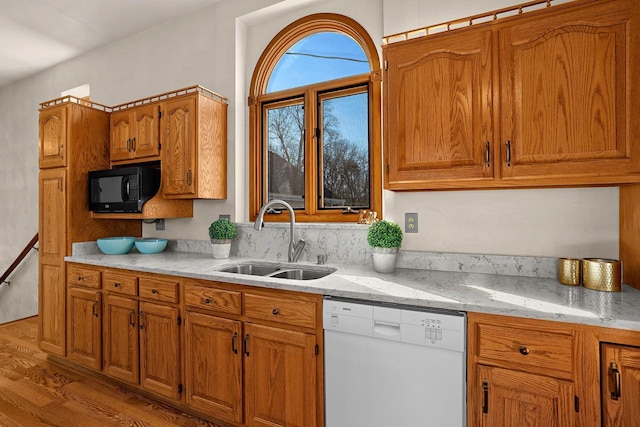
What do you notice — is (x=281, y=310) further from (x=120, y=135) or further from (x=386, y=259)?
(x=120, y=135)

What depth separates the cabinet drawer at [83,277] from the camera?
243cm

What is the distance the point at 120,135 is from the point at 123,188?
1.92 feet

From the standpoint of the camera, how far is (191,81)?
296 cm

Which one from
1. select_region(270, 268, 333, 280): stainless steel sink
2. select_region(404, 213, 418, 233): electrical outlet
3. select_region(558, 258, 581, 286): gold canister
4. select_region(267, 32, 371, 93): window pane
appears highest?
select_region(267, 32, 371, 93): window pane

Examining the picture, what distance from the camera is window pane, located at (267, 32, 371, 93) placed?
7.97 ft

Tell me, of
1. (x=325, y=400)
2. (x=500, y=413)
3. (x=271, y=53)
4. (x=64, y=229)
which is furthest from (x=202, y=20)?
(x=500, y=413)

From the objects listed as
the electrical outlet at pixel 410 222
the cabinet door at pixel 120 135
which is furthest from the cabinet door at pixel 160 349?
the electrical outlet at pixel 410 222

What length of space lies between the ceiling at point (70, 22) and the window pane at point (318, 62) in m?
0.84

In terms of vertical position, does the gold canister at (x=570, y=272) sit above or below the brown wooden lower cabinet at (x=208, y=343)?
above

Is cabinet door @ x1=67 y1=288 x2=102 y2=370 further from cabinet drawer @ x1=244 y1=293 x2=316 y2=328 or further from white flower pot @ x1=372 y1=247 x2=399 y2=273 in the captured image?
white flower pot @ x1=372 y1=247 x2=399 y2=273

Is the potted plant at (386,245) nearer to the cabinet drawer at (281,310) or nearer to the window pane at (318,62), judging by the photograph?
the cabinet drawer at (281,310)

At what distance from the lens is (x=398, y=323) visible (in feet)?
4.59

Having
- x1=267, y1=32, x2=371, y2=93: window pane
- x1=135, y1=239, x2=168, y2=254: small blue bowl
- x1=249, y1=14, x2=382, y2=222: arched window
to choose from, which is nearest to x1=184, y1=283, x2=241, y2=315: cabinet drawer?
x1=249, y1=14, x2=382, y2=222: arched window

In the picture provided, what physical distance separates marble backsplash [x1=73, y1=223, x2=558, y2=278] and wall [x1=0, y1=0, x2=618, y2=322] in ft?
0.21
